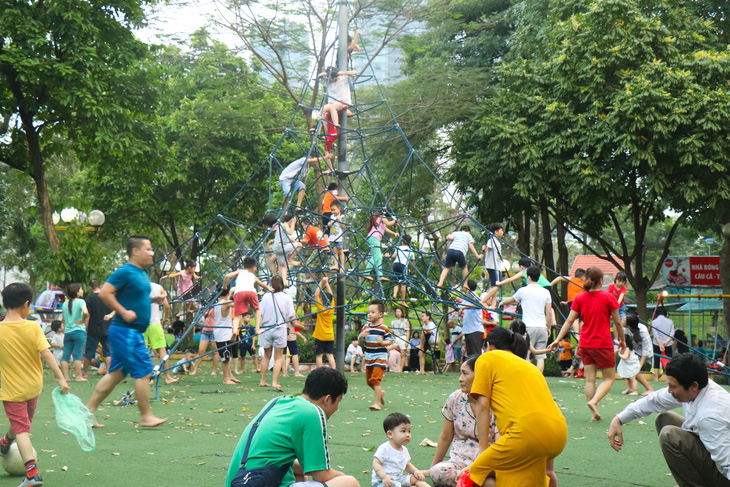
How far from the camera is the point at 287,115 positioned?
2266cm

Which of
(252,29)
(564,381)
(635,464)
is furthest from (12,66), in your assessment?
(635,464)

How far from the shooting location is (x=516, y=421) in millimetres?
3920

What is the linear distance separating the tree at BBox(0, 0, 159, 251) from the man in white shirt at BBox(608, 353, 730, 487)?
1246cm

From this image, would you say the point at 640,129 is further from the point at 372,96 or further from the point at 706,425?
the point at 706,425

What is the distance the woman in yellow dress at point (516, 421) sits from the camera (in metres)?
3.90

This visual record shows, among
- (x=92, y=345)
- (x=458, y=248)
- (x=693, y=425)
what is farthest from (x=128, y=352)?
(x=458, y=248)

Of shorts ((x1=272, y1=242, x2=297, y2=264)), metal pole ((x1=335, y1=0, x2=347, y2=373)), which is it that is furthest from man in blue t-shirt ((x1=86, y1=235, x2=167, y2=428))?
metal pole ((x1=335, y1=0, x2=347, y2=373))

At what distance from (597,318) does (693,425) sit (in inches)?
146

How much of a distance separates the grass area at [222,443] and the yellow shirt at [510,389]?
1.49m

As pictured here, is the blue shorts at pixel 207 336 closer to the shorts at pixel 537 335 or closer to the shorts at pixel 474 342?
the shorts at pixel 474 342

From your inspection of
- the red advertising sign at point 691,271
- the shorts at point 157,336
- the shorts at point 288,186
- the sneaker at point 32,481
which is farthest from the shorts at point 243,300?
the red advertising sign at point 691,271

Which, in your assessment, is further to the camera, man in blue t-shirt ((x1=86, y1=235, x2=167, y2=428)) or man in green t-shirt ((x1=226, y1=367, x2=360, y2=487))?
man in blue t-shirt ((x1=86, y1=235, x2=167, y2=428))

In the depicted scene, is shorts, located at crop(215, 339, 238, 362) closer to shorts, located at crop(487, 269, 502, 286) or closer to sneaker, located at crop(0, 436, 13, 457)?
shorts, located at crop(487, 269, 502, 286)

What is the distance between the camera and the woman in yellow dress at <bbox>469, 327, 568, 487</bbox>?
3.90 meters
